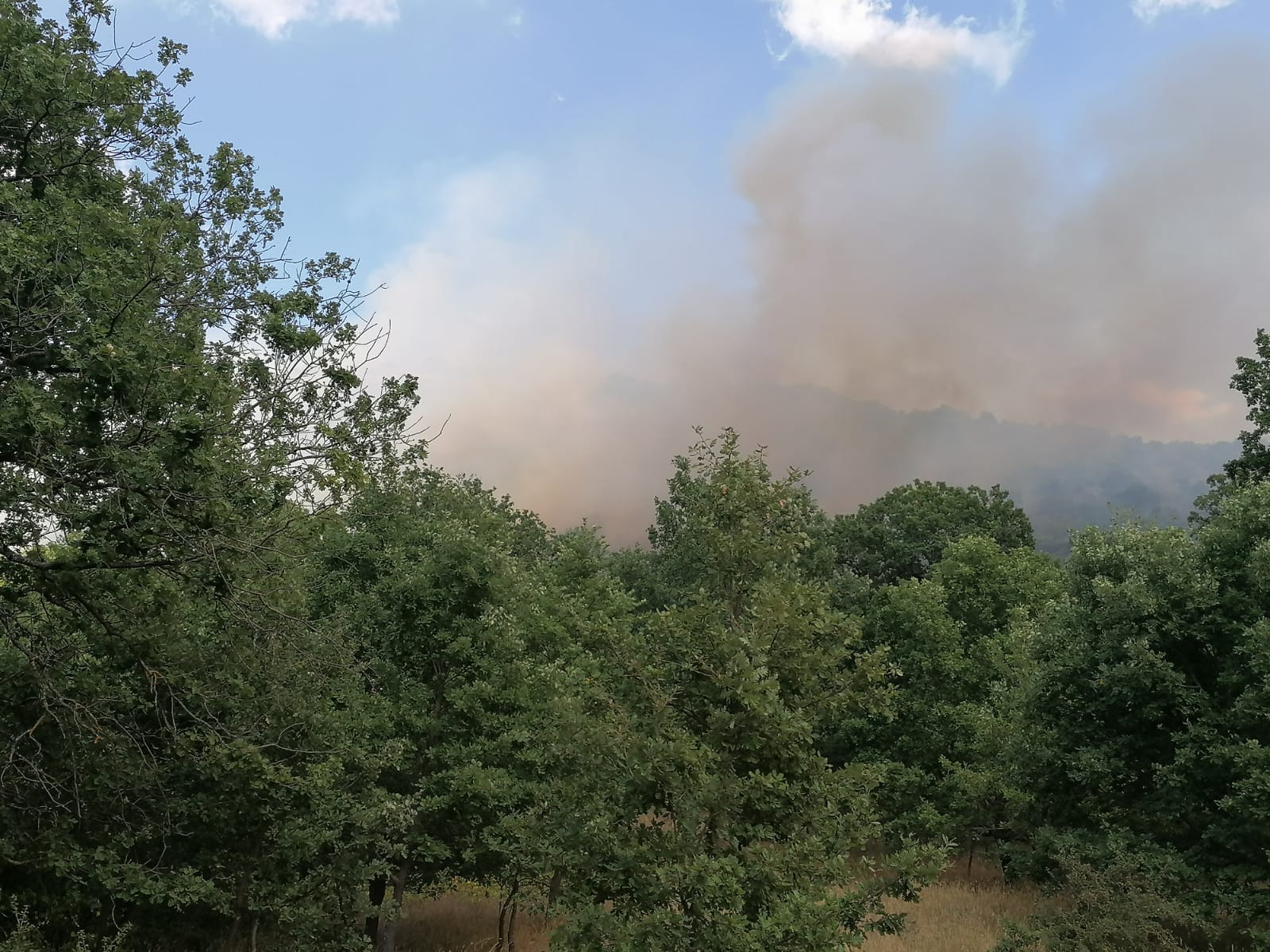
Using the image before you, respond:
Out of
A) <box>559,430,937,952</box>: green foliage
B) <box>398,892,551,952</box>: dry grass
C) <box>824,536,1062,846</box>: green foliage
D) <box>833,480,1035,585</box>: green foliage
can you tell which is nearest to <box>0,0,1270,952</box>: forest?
<box>559,430,937,952</box>: green foliage

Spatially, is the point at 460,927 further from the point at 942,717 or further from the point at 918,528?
the point at 918,528

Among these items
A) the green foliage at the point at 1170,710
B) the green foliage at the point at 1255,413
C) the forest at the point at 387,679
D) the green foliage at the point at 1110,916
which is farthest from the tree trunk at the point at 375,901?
the green foliage at the point at 1255,413

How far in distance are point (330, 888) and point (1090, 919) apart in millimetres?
13154

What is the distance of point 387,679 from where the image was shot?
1597 cm

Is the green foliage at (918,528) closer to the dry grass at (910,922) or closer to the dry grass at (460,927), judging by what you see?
the dry grass at (910,922)

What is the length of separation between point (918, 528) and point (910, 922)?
3996 cm

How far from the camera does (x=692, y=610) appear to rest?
9.04 metres

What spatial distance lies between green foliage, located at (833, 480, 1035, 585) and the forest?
32273 millimetres

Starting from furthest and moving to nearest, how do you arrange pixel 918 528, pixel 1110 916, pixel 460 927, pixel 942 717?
pixel 918 528, pixel 942 717, pixel 460 927, pixel 1110 916

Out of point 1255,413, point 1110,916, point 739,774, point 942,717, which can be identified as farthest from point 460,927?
point 1255,413

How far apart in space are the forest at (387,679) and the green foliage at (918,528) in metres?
32.3

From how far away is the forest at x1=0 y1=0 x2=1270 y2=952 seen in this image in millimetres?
8164

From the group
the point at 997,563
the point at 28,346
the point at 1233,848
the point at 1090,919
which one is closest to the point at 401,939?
the point at 1090,919

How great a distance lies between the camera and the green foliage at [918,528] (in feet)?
174
